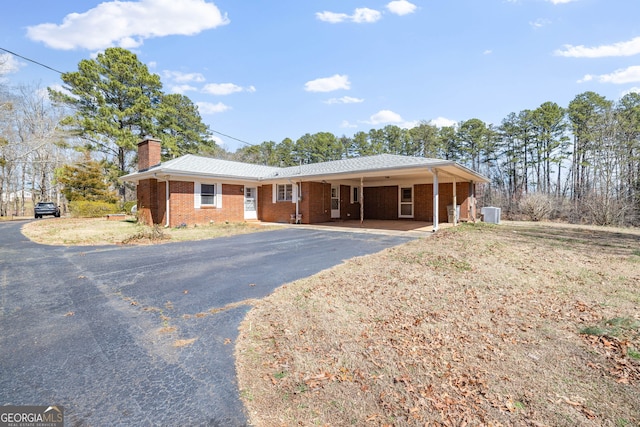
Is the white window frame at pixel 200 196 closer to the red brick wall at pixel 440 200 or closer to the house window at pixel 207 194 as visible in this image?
the house window at pixel 207 194

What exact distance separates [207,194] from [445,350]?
48.1 feet

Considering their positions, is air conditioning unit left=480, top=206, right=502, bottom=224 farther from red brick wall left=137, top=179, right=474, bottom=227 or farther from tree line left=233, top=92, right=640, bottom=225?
tree line left=233, top=92, right=640, bottom=225

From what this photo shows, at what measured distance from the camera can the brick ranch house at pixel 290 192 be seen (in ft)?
46.3

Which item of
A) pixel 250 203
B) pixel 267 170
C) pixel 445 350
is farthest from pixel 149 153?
pixel 445 350

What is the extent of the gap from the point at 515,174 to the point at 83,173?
42.9 metres

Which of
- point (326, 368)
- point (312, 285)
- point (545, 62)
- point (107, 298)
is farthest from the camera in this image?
point (545, 62)

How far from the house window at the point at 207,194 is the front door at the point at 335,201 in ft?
22.4

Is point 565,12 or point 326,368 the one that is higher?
point 565,12

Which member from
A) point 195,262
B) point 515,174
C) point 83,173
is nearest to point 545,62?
point 195,262

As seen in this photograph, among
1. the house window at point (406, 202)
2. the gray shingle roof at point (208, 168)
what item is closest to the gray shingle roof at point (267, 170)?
the gray shingle roof at point (208, 168)

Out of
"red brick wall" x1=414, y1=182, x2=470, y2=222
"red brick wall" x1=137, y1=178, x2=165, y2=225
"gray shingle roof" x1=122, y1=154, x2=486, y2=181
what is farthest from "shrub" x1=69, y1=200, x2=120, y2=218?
"red brick wall" x1=414, y1=182, x2=470, y2=222

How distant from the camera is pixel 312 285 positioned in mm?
5047

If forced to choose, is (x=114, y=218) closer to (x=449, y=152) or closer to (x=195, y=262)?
(x=195, y=262)

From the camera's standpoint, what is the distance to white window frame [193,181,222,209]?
48.4 ft
